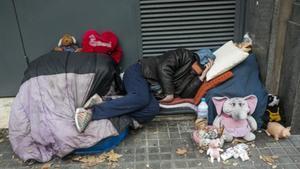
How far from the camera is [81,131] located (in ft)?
10.0

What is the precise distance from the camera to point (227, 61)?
3.54 m

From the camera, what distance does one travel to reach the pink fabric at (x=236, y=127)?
3275 millimetres

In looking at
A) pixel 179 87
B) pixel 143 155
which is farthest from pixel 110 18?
pixel 143 155

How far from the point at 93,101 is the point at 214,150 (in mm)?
1444

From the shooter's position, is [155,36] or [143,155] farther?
[155,36]

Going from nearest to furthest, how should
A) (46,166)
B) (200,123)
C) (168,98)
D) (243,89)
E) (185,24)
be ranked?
(46,166) → (243,89) → (200,123) → (168,98) → (185,24)

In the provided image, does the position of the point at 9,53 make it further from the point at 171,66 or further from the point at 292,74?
the point at 292,74

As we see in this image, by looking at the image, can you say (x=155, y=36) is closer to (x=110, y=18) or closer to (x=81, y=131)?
(x=110, y=18)

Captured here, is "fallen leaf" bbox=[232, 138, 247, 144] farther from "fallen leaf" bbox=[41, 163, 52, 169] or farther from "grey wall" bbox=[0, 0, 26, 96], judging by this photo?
"grey wall" bbox=[0, 0, 26, 96]

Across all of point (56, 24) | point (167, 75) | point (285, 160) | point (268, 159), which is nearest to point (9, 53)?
point (56, 24)

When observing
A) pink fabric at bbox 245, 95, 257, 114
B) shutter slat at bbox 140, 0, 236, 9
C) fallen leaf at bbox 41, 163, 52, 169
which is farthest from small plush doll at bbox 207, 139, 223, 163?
shutter slat at bbox 140, 0, 236, 9

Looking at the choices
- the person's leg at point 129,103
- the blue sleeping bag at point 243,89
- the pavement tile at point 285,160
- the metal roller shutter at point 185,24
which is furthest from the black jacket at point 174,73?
the pavement tile at point 285,160

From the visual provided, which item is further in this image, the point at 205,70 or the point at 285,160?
the point at 205,70

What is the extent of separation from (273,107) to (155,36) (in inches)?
70.6
